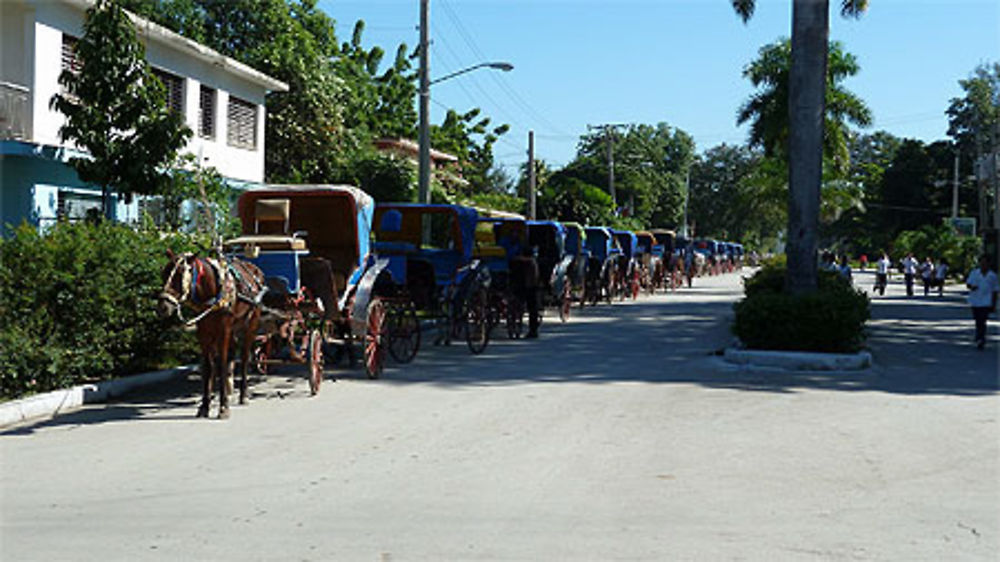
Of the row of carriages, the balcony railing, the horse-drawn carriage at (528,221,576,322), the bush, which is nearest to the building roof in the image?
the balcony railing

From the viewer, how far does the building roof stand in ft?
68.2

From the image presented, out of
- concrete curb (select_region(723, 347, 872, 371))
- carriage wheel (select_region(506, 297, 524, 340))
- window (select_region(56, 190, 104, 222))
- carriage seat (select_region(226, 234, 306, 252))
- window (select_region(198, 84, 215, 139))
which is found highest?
window (select_region(198, 84, 215, 139))

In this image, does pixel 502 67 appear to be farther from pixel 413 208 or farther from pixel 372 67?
pixel 372 67

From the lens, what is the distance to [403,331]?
14914mm

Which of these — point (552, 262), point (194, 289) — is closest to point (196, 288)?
point (194, 289)

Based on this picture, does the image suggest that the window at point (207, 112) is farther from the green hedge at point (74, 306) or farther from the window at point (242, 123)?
the green hedge at point (74, 306)

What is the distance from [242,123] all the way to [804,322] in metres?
19.2

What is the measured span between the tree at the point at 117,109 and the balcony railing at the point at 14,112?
3.12 meters

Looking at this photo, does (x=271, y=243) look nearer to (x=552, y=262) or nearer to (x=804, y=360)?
(x=804, y=360)

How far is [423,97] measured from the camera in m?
25.0

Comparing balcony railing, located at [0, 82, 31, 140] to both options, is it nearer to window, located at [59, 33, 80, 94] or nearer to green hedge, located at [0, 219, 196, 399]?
window, located at [59, 33, 80, 94]

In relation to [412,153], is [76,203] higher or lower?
lower

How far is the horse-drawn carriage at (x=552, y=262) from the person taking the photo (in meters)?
22.2

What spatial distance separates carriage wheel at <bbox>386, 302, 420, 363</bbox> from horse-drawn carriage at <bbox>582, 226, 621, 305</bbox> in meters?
13.2
